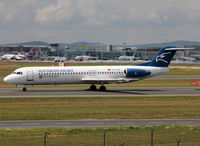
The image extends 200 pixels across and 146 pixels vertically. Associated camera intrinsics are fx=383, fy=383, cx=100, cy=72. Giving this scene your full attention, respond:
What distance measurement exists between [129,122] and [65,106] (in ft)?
40.8

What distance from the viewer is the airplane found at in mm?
60906

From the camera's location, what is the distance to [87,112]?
41219mm

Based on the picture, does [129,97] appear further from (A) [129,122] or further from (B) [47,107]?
(A) [129,122]

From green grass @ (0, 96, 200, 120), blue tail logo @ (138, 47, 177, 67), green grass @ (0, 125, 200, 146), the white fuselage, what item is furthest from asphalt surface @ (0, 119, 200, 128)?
blue tail logo @ (138, 47, 177, 67)

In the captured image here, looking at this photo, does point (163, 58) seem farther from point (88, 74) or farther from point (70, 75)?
point (70, 75)

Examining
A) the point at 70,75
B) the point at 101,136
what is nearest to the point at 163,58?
the point at 70,75

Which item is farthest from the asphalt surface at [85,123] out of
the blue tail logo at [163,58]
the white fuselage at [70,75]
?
the blue tail logo at [163,58]

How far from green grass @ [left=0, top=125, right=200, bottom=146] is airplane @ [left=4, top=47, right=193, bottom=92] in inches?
1190

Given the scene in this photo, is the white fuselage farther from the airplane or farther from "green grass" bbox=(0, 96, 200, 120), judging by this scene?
"green grass" bbox=(0, 96, 200, 120)

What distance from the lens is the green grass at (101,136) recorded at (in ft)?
81.6

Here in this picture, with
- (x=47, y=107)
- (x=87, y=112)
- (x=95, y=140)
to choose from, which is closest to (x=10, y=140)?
(x=95, y=140)

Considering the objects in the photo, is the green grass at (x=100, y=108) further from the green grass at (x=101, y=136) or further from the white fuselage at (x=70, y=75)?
the white fuselage at (x=70, y=75)

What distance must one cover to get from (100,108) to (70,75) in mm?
18612

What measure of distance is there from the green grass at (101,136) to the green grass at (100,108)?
275 inches
